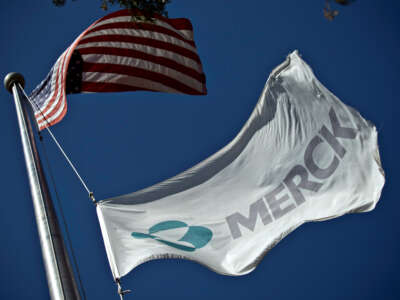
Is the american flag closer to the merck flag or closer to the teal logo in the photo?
the merck flag

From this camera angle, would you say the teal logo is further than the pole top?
No

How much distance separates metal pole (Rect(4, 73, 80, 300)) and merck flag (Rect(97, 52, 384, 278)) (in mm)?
1339

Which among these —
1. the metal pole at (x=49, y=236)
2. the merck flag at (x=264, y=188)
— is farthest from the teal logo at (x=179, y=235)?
the metal pole at (x=49, y=236)

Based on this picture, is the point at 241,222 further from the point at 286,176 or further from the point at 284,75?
the point at 284,75

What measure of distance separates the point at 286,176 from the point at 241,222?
1.30 meters

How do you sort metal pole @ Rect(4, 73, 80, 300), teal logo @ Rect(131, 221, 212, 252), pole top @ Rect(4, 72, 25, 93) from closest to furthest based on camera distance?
metal pole @ Rect(4, 73, 80, 300), teal logo @ Rect(131, 221, 212, 252), pole top @ Rect(4, 72, 25, 93)

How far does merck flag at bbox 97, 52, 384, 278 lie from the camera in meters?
7.21

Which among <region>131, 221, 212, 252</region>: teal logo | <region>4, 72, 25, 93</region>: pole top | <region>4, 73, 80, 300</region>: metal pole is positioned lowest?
<region>131, 221, 212, 252</region>: teal logo

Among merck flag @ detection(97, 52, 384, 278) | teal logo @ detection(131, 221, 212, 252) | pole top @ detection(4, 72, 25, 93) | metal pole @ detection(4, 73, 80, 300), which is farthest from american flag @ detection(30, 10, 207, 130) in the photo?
metal pole @ detection(4, 73, 80, 300)

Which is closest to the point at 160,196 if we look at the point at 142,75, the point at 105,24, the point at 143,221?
the point at 143,221

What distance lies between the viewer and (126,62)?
11242 millimetres

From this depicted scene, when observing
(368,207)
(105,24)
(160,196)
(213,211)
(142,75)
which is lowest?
(368,207)

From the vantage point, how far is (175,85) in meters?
11.7

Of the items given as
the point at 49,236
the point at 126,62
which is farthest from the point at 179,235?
the point at 126,62
